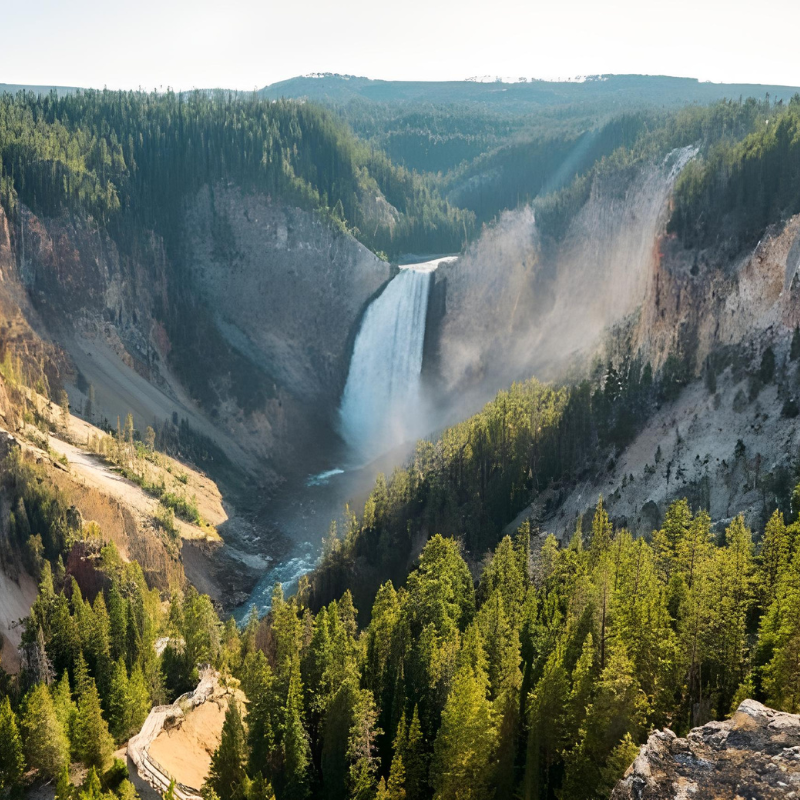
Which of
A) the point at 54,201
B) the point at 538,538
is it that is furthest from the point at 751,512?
the point at 54,201

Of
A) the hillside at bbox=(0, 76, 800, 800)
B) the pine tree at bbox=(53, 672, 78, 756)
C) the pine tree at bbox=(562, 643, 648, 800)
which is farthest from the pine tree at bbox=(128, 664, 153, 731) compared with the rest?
the pine tree at bbox=(562, 643, 648, 800)

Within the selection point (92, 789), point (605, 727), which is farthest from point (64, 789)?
point (605, 727)

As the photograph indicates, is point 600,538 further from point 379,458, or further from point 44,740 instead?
point 379,458

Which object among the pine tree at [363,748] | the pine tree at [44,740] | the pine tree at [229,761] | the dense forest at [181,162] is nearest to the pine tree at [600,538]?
the pine tree at [363,748]

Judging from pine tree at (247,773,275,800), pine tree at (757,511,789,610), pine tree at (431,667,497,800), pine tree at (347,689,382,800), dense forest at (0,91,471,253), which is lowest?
pine tree at (247,773,275,800)

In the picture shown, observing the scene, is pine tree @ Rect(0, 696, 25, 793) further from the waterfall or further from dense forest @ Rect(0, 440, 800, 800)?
the waterfall

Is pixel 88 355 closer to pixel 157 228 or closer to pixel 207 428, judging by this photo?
pixel 207 428
